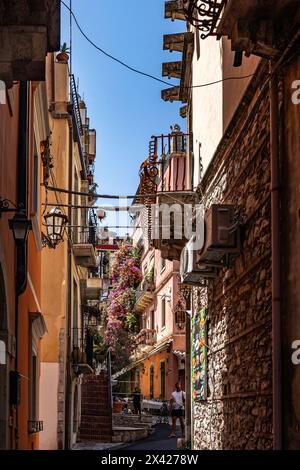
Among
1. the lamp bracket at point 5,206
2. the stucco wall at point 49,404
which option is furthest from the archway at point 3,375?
the stucco wall at point 49,404

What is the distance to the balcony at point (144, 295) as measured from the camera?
46.0 meters

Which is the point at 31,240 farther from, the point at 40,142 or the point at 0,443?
the point at 0,443

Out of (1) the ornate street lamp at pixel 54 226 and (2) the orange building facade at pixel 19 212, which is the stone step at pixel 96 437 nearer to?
(1) the ornate street lamp at pixel 54 226

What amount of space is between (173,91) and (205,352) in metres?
9.23

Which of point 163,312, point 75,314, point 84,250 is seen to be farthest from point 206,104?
point 163,312

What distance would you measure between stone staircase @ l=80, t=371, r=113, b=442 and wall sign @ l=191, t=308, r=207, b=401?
7.82 m

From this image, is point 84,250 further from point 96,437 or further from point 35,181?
point 35,181

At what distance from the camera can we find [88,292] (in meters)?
30.7

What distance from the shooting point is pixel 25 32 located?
7.84m

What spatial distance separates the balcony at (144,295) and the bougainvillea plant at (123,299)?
1.53m

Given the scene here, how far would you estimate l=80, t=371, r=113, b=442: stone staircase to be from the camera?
2477cm

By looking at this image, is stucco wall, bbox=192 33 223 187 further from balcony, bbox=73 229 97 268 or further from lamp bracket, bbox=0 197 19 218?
balcony, bbox=73 229 97 268

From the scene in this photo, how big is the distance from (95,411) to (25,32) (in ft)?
67.2
